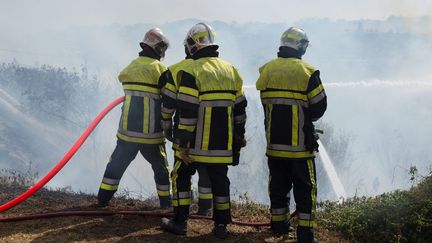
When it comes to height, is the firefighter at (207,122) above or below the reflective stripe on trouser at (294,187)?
above

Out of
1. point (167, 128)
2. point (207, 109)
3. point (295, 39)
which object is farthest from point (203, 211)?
point (295, 39)

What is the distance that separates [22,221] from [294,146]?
3.11 m

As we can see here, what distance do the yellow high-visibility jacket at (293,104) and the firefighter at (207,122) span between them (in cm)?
35

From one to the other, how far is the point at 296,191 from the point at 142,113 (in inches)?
79.6

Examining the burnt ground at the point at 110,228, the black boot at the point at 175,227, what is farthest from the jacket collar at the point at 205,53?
the burnt ground at the point at 110,228

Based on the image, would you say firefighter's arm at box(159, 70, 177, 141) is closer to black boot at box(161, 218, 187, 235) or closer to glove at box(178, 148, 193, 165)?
glove at box(178, 148, 193, 165)

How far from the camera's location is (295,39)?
4949 millimetres

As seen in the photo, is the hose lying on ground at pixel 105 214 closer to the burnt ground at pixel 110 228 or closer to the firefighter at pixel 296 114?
the burnt ground at pixel 110 228

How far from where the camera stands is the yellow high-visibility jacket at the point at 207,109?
4566 mm

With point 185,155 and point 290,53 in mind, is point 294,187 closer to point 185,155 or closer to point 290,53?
point 185,155

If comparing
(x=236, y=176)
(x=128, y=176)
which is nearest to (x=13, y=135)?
Result: (x=128, y=176)

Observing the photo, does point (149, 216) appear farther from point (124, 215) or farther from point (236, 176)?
point (236, 176)

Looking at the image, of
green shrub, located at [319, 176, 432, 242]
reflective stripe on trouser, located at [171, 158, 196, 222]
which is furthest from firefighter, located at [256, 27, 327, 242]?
reflective stripe on trouser, located at [171, 158, 196, 222]

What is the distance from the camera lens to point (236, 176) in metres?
52.7
